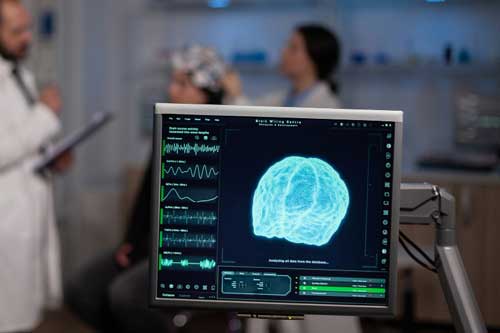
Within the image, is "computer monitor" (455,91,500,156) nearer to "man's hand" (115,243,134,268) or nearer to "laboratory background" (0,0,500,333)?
"laboratory background" (0,0,500,333)

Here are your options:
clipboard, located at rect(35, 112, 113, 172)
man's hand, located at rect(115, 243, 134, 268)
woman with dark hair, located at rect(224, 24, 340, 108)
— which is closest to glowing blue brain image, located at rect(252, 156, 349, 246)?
clipboard, located at rect(35, 112, 113, 172)

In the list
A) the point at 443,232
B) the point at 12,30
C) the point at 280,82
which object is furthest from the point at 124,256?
the point at 280,82

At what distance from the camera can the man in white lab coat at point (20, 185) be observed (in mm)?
2979

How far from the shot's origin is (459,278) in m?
1.48

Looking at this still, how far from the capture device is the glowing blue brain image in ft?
4.76

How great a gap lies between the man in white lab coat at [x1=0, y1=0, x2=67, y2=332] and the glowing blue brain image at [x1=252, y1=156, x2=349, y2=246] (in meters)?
1.76

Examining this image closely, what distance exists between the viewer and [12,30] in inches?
120

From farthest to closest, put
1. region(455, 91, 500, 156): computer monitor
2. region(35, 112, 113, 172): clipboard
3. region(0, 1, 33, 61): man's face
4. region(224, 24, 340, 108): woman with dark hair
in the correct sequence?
region(455, 91, 500, 156): computer monitor, region(224, 24, 340, 108): woman with dark hair, region(0, 1, 33, 61): man's face, region(35, 112, 113, 172): clipboard

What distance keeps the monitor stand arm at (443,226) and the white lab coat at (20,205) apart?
75.0 inches

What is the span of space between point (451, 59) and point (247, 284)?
10.3 ft

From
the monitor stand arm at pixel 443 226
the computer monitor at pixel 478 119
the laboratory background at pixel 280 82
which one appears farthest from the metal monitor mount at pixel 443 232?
the computer monitor at pixel 478 119

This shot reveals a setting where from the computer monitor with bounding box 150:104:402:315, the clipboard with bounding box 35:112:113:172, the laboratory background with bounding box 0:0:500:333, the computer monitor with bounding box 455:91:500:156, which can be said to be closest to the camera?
the computer monitor with bounding box 150:104:402:315

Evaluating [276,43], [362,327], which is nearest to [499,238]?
[362,327]

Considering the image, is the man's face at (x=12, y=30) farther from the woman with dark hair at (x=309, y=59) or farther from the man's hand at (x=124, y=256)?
the woman with dark hair at (x=309, y=59)
